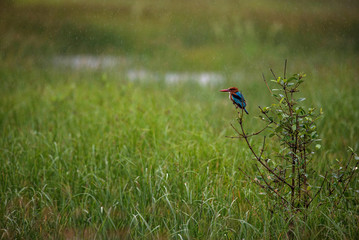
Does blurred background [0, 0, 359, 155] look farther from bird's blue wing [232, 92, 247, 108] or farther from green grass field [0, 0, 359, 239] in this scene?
bird's blue wing [232, 92, 247, 108]

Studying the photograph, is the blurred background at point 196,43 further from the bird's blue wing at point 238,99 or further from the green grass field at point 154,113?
the bird's blue wing at point 238,99

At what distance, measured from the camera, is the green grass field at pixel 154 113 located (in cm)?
242

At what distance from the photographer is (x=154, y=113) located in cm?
414

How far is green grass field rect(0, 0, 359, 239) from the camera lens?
2416 millimetres

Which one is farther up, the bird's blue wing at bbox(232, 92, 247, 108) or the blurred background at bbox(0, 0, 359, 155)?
the blurred background at bbox(0, 0, 359, 155)

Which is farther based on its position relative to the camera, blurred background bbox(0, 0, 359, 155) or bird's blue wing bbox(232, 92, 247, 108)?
blurred background bbox(0, 0, 359, 155)

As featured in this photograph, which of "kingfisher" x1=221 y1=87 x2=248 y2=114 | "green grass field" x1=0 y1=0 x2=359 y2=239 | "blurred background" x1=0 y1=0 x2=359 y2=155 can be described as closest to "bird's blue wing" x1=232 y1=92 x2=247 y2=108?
"kingfisher" x1=221 y1=87 x2=248 y2=114

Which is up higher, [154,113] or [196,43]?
[196,43]

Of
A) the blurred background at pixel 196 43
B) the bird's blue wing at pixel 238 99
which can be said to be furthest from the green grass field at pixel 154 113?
the bird's blue wing at pixel 238 99

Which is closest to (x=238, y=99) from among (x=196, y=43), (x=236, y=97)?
(x=236, y=97)

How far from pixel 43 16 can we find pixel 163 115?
228cm

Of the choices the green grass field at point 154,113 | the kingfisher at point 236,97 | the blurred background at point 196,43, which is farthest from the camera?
the blurred background at point 196,43

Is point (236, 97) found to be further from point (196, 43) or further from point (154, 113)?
point (196, 43)

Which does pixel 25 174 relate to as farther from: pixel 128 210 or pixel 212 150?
pixel 212 150
